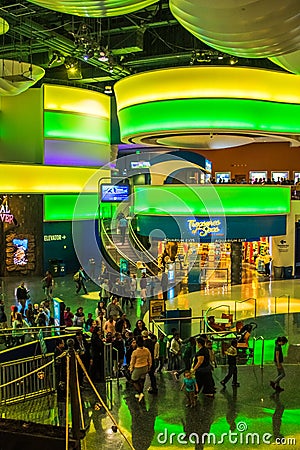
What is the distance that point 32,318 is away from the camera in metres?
12.1

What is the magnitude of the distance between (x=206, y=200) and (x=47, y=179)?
696 cm

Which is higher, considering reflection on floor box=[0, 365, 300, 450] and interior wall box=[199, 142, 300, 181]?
interior wall box=[199, 142, 300, 181]

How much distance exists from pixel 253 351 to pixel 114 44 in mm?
12352

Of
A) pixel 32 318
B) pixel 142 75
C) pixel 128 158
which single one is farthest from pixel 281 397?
pixel 128 158

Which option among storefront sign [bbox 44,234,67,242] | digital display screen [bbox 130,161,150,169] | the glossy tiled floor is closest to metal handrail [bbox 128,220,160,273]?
storefront sign [bbox 44,234,67,242]

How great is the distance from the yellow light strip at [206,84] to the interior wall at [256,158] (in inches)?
450

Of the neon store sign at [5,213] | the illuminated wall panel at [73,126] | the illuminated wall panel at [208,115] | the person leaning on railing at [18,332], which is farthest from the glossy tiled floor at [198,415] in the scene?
the illuminated wall panel at [73,126]

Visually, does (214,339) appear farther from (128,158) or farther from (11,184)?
(128,158)

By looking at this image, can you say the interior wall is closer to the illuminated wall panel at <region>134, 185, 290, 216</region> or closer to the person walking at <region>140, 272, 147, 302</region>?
the illuminated wall panel at <region>134, 185, 290, 216</region>

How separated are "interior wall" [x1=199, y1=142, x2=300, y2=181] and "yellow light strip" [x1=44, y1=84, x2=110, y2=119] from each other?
7683 millimetres

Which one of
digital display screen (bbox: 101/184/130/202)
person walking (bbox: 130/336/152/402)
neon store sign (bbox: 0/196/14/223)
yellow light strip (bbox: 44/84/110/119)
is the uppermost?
yellow light strip (bbox: 44/84/110/119)

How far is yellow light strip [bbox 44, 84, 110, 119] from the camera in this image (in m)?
20.3

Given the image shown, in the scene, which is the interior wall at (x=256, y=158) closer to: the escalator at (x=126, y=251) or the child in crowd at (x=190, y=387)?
the escalator at (x=126, y=251)

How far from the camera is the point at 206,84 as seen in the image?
14117 millimetres
